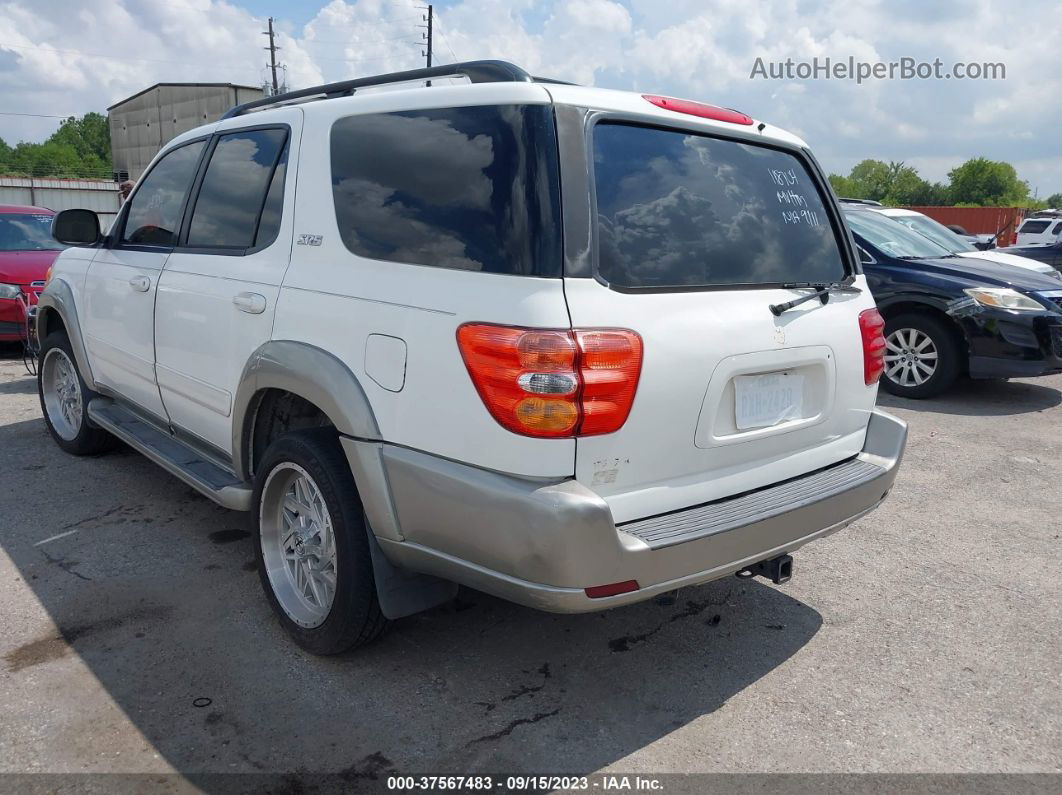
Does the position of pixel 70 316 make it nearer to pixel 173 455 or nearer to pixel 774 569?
pixel 173 455

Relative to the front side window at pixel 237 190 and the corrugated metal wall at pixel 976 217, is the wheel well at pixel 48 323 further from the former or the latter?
the corrugated metal wall at pixel 976 217

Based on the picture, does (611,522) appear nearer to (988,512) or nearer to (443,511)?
(443,511)

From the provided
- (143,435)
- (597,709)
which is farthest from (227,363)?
(597,709)

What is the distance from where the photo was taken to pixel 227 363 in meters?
3.46

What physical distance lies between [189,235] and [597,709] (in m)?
2.76

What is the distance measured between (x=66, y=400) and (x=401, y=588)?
3811 mm

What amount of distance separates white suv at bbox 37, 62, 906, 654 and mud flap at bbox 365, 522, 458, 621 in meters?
0.01

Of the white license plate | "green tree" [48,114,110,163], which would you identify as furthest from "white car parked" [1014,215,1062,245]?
"green tree" [48,114,110,163]

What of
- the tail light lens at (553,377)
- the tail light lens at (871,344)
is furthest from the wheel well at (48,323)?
the tail light lens at (871,344)

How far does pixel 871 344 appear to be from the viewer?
10.6ft

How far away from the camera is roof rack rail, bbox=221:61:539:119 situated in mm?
2689

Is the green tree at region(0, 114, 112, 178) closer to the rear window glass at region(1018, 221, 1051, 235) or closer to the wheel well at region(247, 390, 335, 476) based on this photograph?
the rear window glass at region(1018, 221, 1051, 235)

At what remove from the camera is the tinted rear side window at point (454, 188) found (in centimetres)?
240

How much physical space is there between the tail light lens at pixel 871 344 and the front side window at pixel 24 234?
30.4 ft
